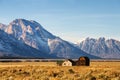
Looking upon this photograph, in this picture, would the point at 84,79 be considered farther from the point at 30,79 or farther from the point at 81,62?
the point at 81,62

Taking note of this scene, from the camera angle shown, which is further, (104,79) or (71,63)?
(71,63)

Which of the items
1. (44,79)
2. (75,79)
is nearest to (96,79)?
(75,79)

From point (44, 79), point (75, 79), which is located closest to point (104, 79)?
point (75, 79)

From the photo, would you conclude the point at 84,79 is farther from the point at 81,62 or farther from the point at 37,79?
the point at 81,62

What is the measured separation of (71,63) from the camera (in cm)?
14538

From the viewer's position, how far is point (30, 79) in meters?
45.9

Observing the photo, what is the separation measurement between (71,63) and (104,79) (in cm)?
9787

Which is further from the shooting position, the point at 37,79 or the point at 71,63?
the point at 71,63

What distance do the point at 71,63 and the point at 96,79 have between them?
9789 cm

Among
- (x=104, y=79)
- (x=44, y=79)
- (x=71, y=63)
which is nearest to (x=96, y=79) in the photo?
(x=104, y=79)

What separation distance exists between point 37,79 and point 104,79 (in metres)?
9.78

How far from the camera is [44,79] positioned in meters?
45.0

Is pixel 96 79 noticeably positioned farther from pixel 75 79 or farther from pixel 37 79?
pixel 37 79

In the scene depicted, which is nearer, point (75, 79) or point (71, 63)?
point (75, 79)
